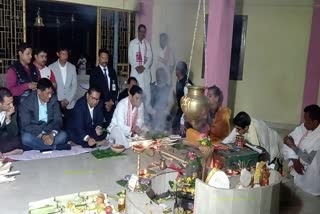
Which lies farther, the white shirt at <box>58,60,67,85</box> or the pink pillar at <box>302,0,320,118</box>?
the pink pillar at <box>302,0,320,118</box>

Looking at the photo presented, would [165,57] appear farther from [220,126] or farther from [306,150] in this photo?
[306,150]

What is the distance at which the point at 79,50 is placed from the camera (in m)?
7.50

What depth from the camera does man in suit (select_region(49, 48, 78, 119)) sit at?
18.8ft

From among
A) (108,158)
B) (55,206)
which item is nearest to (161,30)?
(108,158)

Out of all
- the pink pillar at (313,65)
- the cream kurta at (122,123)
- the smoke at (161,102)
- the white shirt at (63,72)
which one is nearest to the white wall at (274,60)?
the pink pillar at (313,65)

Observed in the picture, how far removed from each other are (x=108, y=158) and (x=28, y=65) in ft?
5.93

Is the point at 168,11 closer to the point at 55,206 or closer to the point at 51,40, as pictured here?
the point at 51,40

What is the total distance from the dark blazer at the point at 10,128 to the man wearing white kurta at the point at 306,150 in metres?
3.09

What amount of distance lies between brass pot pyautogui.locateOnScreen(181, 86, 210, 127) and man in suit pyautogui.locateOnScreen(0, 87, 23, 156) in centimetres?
239

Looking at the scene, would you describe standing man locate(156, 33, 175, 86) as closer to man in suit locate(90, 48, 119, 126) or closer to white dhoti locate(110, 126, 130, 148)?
man in suit locate(90, 48, 119, 126)

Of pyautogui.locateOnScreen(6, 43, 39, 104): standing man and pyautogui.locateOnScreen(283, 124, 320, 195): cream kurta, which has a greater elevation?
pyautogui.locateOnScreen(6, 43, 39, 104): standing man

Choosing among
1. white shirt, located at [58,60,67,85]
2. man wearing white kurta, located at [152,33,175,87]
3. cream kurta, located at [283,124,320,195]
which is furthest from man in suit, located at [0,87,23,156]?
man wearing white kurta, located at [152,33,175,87]

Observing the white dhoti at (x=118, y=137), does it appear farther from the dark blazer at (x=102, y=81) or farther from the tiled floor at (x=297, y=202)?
the tiled floor at (x=297, y=202)

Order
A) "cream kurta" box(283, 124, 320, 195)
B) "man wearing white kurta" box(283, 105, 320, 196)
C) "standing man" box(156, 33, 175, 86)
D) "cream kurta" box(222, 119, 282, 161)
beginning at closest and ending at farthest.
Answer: "cream kurta" box(283, 124, 320, 195)
"man wearing white kurta" box(283, 105, 320, 196)
"cream kurta" box(222, 119, 282, 161)
"standing man" box(156, 33, 175, 86)
